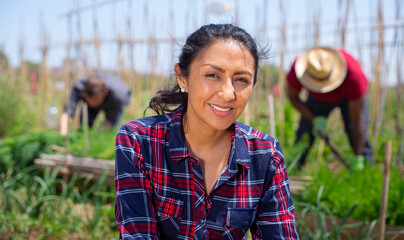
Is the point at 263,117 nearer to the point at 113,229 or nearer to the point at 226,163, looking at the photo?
the point at 113,229

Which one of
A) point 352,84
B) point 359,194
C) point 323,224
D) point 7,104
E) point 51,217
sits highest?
point 352,84

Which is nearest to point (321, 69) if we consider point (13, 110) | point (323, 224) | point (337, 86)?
point (337, 86)

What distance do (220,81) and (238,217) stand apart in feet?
1.56

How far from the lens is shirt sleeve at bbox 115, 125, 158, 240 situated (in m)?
1.23

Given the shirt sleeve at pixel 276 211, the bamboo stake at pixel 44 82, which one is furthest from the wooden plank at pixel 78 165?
the bamboo stake at pixel 44 82

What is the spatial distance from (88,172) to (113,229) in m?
0.76

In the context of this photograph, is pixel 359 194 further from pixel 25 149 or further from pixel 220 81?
pixel 25 149

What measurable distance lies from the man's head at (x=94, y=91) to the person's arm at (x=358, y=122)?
2725 millimetres

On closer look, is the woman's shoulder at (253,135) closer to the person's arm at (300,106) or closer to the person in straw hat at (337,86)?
the person in straw hat at (337,86)

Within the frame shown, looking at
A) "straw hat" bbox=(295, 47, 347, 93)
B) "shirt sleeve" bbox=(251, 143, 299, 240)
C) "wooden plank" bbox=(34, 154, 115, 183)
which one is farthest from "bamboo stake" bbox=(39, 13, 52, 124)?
"shirt sleeve" bbox=(251, 143, 299, 240)

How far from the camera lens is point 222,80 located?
1.31 metres

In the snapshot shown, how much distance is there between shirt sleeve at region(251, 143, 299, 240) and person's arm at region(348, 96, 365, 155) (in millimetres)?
2249

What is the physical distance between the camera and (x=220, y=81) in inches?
51.6

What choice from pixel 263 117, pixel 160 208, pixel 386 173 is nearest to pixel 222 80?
pixel 160 208
